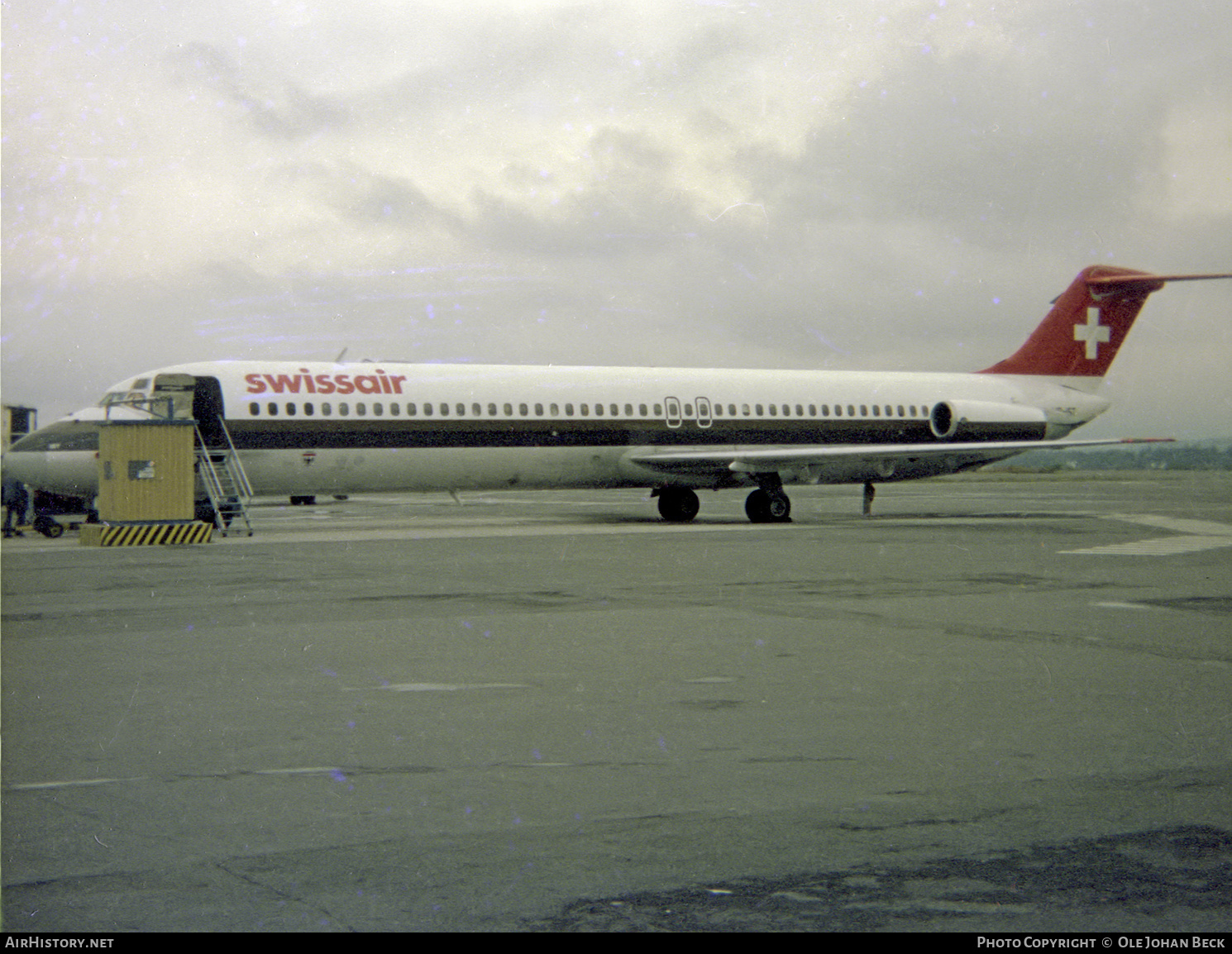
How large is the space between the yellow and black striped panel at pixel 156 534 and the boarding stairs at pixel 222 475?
44.2 inches

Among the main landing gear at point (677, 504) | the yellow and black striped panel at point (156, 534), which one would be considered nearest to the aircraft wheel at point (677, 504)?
the main landing gear at point (677, 504)

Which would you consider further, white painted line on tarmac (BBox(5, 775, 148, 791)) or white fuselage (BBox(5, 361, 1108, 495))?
white fuselage (BBox(5, 361, 1108, 495))

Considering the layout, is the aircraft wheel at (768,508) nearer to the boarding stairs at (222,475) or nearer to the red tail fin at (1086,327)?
the red tail fin at (1086,327)

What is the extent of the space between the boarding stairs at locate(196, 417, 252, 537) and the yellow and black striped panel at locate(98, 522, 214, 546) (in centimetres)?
112

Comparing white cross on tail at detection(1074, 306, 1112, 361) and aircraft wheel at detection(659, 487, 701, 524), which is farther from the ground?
white cross on tail at detection(1074, 306, 1112, 361)

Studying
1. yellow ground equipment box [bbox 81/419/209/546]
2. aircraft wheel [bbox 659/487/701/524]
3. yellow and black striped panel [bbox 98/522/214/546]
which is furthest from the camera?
aircraft wheel [bbox 659/487/701/524]

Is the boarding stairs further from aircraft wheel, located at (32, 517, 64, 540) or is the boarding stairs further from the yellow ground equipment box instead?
aircraft wheel, located at (32, 517, 64, 540)

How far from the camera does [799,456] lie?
26.1 metres

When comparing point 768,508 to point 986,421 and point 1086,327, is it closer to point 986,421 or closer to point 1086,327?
point 986,421

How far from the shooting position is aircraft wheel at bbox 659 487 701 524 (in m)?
28.3

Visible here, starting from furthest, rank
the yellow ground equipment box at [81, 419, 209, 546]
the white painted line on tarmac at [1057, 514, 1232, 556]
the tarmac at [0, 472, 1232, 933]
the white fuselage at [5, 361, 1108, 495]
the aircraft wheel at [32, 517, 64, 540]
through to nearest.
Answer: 1. the aircraft wheel at [32, 517, 64, 540]
2. the white fuselage at [5, 361, 1108, 495]
3. the yellow ground equipment box at [81, 419, 209, 546]
4. the white painted line on tarmac at [1057, 514, 1232, 556]
5. the tarmac at [0, 472, 1232, 933]

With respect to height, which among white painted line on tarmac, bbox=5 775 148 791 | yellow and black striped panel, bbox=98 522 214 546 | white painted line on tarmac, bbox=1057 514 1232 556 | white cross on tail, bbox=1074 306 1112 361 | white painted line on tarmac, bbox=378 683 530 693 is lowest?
yellow and black striped panel, bbox=98 522 214 546

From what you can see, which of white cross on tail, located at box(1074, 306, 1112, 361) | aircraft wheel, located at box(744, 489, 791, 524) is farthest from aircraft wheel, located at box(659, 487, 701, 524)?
white cross on tail, located at box(1074, 306, 1112, 361)
